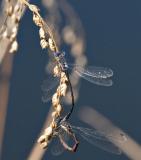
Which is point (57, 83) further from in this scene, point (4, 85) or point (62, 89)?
point (4, 85)

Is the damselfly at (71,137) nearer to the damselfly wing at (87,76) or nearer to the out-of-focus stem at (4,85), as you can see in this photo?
the damselfly wing at (87,76)

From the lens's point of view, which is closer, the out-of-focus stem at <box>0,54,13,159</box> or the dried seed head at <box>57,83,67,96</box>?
the dried seed head at <box>57,83,67,96</box>

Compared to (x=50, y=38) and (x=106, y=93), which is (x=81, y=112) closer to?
(x=106, y=93)

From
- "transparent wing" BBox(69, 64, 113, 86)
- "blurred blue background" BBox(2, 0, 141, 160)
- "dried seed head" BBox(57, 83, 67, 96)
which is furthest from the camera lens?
"blurred blue background" BBox(2, 0, 141, 160)

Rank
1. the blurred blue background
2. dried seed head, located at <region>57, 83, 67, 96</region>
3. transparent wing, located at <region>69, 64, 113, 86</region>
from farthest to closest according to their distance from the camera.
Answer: the blurred blue background, transparent wing, located at <region>69, 64, 113, 86</region>, dried seed head, located at <region>57, 83, 67, 96</region>

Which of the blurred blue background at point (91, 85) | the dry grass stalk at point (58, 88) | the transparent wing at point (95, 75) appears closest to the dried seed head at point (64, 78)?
the dry grass stalk at point (58, 88)

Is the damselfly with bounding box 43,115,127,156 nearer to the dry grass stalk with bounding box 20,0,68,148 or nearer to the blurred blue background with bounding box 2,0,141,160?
the dry grass stalk with bounding box 20,0,68,148

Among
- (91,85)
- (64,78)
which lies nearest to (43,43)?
(64,78)

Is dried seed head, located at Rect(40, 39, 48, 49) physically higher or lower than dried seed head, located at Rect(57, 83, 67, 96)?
higher

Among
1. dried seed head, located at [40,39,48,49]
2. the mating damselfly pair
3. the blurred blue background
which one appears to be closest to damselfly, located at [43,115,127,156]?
the mating damselfly pair

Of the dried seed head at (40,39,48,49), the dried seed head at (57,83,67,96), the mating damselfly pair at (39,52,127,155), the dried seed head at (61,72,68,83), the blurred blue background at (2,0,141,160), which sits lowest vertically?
the blurred blue background at (2,0,141,160)
